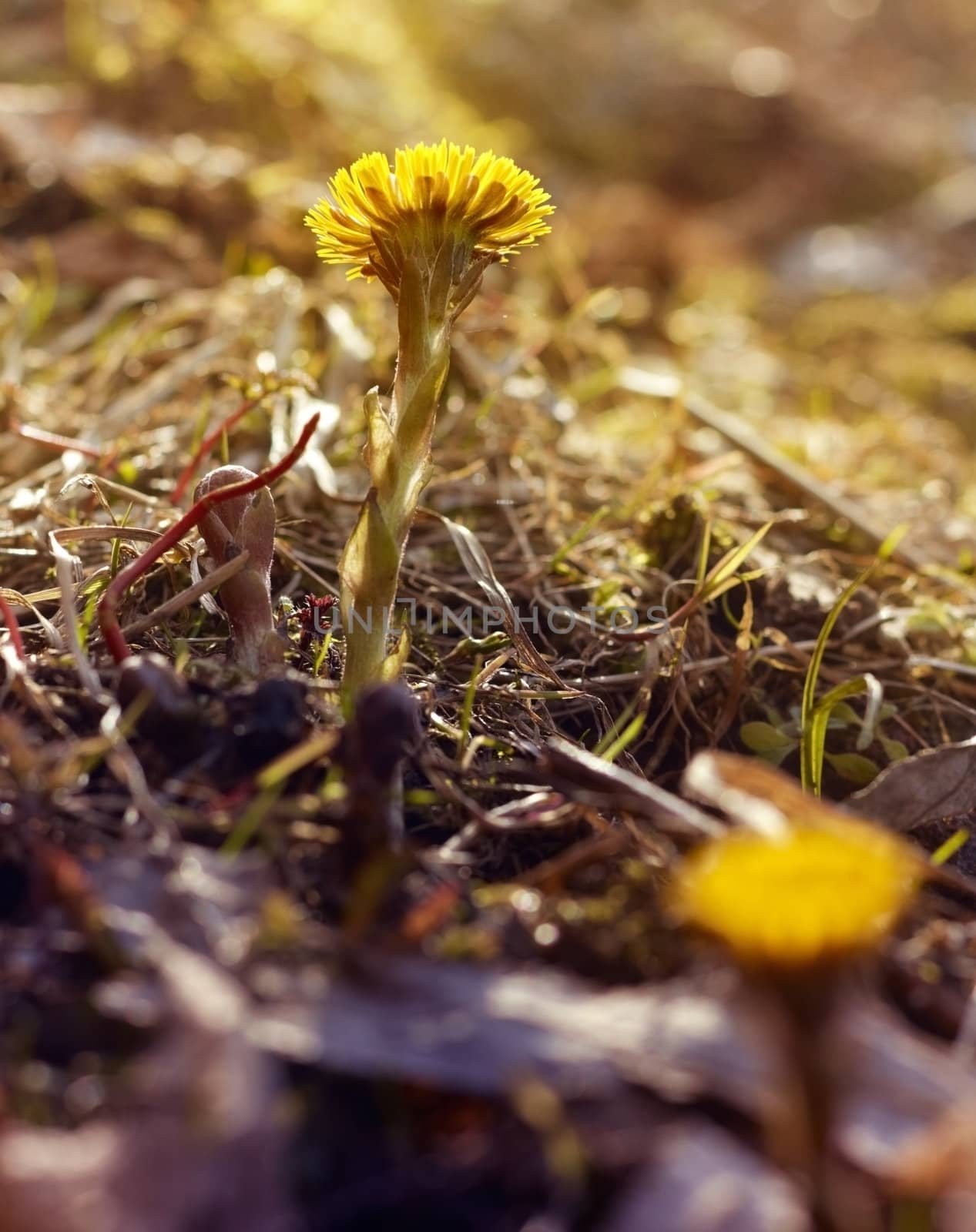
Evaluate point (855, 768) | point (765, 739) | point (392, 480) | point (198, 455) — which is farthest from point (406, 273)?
point (855, 768)

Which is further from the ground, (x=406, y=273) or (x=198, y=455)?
(x=406, y=273)

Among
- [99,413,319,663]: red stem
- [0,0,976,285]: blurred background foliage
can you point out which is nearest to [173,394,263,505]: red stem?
[99,413,319,663]: red stem

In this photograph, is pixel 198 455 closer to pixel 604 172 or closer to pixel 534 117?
pixel 604 172

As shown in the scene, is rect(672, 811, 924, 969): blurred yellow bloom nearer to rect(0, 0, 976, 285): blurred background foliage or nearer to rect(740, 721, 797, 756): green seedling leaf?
rect(740, 721, 797, 756): green seedling leaf

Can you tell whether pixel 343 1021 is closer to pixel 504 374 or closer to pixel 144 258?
pixel 504 374

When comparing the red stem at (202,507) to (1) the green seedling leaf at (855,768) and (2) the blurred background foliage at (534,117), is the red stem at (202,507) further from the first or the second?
(2) the blurred background foliage at (534,117)

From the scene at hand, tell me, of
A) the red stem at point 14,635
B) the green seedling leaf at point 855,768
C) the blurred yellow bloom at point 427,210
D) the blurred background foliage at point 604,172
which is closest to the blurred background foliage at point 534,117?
the blurred background foliage at point 604,172
